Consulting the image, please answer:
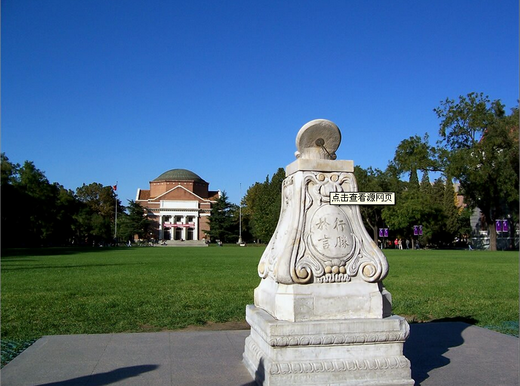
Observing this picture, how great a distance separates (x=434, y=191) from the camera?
65.9 m

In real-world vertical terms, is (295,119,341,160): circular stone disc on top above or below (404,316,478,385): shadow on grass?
above

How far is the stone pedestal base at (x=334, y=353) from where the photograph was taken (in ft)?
14.4

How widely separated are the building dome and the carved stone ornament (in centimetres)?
10917

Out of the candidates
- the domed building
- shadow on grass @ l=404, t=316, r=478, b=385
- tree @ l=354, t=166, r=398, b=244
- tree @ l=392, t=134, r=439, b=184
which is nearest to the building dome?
the domed building

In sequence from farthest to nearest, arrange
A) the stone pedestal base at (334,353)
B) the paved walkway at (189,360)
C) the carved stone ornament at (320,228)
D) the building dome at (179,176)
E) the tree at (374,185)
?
the building dome at (179,176)
the tree at (374,185)
the paved walkway at (189,360)
the carved stone ornament at (320,228)
the stone pedestal base at (334,353)

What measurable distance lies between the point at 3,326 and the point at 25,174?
2111 inches

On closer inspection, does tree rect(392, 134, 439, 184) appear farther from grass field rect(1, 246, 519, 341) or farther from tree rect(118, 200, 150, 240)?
tree rect(118, 200, 150, 240)

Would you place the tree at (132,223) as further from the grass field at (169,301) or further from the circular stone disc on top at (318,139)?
the circular stone disc on top at (318,139)

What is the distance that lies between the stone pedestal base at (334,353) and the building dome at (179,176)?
109829 millimetres

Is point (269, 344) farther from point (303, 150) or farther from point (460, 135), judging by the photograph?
point (460, 135)

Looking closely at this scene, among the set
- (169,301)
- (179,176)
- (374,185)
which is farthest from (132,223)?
(169,301)

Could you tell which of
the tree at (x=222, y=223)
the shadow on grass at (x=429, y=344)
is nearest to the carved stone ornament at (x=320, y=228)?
the shadow on grass at (x=429, y=344)

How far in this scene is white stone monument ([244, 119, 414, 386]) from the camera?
4449 millimetres

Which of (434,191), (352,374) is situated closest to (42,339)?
(352,374)
